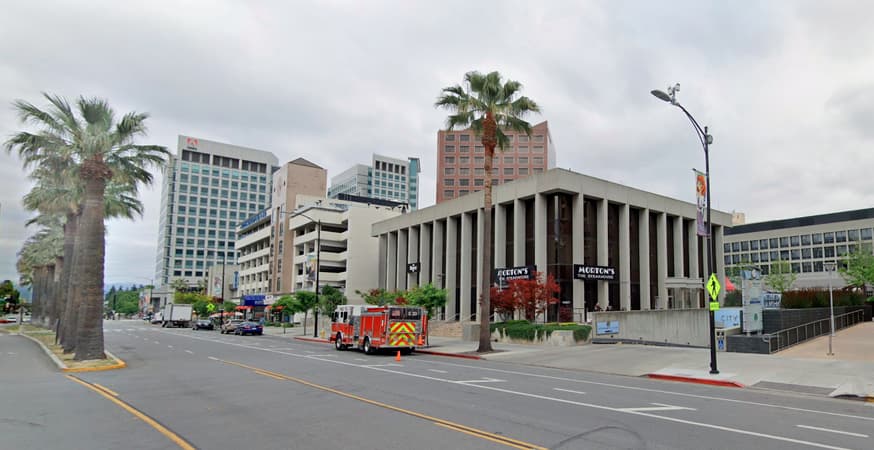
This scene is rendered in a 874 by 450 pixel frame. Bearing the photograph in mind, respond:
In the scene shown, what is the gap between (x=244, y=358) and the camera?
2592cm

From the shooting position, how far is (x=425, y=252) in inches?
2234

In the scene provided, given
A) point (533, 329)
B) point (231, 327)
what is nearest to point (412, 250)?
point (231, 327)

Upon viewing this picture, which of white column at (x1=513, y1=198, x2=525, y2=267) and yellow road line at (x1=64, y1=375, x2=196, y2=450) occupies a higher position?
white column at (x1=513, y1=198, x2=525, y2=267)

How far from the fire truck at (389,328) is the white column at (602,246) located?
1915 cm

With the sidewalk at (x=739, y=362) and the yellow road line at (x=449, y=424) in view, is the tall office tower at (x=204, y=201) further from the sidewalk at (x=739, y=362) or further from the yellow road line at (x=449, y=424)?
the yellow road line at (x=449, y=424)

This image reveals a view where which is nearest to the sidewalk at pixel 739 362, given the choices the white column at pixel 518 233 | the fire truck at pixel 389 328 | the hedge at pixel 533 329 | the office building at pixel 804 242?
the hedge at pixel 533 329

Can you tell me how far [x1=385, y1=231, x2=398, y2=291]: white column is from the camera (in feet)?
206

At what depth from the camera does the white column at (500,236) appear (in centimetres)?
4587

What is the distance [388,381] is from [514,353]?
11741mm

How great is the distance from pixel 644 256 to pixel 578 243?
7.88 m

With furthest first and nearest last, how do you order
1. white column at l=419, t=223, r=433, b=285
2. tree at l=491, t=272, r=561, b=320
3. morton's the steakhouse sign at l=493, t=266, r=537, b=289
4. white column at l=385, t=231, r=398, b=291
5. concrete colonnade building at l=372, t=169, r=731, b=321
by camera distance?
white column at l=385, t=231, r=398, b=291
white column at l=419, t=223, r=433, b=285
concrete colonnade building at l=372, t=169, r=731, b=321
morton's the steakhouse sign at l=493, t=266, r=537, b=289
tree at l=491, t=272, r=561, b=320

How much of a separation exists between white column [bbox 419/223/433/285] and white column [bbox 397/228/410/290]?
155 inches

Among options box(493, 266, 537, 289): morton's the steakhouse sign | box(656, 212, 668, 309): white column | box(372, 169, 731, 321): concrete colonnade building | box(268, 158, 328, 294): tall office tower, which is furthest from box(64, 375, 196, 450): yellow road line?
box(268, 158, 328, 294): tall office tower

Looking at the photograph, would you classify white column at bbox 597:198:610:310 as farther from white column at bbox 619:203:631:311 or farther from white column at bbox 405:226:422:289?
white column at bbox 405:226:422:289
